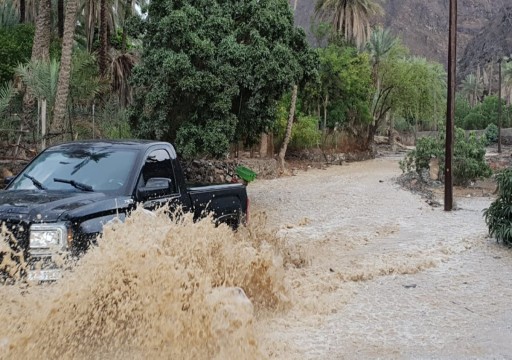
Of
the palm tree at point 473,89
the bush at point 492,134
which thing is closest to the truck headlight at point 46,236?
the bush at point 492,134

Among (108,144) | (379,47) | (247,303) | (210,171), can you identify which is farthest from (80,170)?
(379,47)

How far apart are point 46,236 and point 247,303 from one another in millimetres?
1913

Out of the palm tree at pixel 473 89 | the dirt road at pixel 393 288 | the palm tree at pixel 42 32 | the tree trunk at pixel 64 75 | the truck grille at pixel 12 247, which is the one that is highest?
the palm tree at pixel 473 89

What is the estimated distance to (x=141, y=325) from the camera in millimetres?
4836

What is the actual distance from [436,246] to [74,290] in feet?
25.8

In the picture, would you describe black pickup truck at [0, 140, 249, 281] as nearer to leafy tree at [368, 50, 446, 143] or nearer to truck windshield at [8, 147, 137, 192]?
truck windshield at [8, 147, 137, 192]

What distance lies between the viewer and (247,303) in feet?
18.0

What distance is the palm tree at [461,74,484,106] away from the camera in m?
112

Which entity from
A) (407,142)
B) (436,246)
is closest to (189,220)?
(436,246)

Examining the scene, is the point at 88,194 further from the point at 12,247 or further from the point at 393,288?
the point at 393,288

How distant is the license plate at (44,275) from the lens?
451 centimetres

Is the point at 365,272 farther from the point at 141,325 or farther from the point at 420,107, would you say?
the point at 420,107

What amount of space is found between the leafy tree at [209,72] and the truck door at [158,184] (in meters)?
8.47

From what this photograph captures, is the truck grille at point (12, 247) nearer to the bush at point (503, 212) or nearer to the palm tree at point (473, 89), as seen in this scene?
the bush at point (503, 212)
